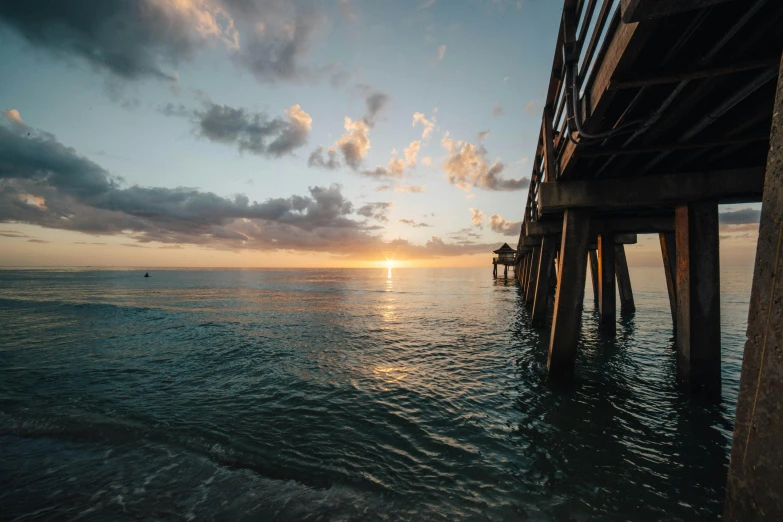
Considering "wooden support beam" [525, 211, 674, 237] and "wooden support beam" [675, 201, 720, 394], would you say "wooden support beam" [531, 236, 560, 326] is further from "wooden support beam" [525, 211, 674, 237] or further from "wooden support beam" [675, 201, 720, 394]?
"wooden support beam" [675, 201, 720, 394]

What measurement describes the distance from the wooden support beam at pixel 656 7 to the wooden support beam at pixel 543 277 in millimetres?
10791

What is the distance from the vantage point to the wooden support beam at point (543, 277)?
12781 mm

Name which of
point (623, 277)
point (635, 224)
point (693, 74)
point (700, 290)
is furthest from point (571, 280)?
point (623, 277)

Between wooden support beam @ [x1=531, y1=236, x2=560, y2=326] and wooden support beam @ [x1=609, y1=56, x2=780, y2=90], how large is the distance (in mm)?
9903

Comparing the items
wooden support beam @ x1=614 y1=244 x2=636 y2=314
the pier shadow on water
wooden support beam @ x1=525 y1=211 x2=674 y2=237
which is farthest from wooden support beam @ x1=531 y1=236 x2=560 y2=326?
wooden support beam @ x1=614 y1=244 x2=636 y2=314

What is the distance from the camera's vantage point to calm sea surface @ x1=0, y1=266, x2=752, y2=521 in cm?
376

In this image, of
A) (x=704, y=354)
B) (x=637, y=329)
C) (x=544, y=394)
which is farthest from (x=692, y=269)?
(x=637, y=329)

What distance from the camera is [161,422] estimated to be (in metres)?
5.88

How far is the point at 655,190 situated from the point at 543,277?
7.81 m

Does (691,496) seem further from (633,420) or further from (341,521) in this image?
(341,521)

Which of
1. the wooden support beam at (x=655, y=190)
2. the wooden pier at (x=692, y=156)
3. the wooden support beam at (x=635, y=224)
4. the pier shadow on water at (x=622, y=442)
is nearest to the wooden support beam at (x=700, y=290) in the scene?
the wooden pier at (x=692, y=156)

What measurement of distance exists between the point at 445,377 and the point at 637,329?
443 inches

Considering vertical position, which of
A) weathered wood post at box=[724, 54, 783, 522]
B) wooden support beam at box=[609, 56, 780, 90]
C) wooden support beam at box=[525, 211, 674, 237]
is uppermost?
wooden support beam at box=[609, 56, 780, 90]

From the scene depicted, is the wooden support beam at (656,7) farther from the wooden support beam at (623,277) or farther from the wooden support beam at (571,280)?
the wooden support beam at (623,277)
